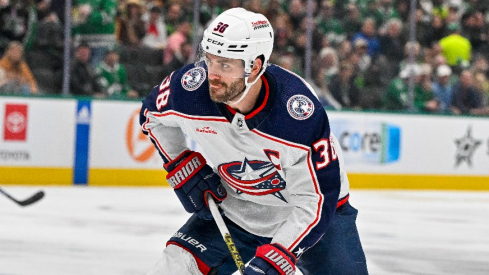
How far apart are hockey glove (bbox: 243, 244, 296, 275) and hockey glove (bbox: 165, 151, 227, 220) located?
365 mm

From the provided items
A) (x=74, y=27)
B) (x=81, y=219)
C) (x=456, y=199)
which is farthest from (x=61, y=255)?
(x=456, y=199)

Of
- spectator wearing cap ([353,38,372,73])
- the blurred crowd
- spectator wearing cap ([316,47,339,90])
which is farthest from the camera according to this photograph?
spectator wearing cap ([353,38,372,73])

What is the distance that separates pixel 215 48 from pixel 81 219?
3.46 metres

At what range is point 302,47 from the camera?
843cm

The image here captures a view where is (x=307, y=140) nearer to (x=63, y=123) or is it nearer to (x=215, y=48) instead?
(x=215, y=48)

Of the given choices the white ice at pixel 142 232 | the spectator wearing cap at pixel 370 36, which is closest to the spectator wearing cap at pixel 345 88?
the spectator wearing cap at pixel 370 36

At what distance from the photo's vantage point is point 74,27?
25.1 ft

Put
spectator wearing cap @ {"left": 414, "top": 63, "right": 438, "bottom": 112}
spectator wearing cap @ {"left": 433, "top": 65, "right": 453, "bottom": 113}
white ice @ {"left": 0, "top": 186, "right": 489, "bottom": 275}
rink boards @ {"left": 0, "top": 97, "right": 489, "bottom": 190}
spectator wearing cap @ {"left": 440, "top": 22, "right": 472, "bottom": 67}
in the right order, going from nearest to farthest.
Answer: white ice @ {"left": 0, "top": 186, "right": 489, "bottom": 275} < rink boards @ {"left": 0, "top": 97, "right": 489, "bottom": 190} < spectator wearing cap @ {"left": 414, "top": 63, "right": 438, "bottom": 112} < spectator wearing cap @ {"left": 433, "top": 65, "right": 453, "bottom": 113} < spectator wearing cap @ {"left": 440, "top": 22, "right": 472, "bottom": 67}

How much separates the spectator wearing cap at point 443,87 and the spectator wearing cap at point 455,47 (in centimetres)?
16

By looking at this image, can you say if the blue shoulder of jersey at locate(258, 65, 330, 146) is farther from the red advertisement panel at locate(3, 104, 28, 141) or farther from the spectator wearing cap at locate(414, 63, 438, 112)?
the spectator wearing cap at locate(414, 63, 438, 112)

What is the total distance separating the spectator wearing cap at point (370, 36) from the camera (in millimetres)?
8789

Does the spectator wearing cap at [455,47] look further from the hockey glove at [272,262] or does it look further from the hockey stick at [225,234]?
the hockey glove at [272,262]

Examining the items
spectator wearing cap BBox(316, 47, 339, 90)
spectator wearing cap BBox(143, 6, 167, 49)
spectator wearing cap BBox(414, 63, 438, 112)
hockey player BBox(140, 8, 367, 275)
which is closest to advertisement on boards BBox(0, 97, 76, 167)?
spectator wearing cap BBox(143, 6, 167, 49)

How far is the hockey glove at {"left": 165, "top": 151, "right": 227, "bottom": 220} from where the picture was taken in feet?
8.98
